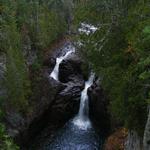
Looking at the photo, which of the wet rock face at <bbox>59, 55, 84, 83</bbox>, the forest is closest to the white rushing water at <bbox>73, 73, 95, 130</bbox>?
the forest

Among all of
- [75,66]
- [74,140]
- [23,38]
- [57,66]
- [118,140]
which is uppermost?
[23,38]

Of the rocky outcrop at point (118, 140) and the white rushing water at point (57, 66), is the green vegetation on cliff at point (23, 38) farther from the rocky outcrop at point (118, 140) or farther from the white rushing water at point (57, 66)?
the rocky outcrop at point (118, 140)

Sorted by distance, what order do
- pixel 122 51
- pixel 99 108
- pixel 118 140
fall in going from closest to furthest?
1. pixel 122 51
2. pixel 118 140
3. pixel 99 108

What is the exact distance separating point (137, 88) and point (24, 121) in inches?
765

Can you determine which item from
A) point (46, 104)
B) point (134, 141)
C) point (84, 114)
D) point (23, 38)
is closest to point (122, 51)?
point (134, 141)

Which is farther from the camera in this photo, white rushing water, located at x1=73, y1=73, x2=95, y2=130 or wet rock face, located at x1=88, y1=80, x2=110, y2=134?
white rushing water, located at x1=73, y1=73, x2=95, y2=130

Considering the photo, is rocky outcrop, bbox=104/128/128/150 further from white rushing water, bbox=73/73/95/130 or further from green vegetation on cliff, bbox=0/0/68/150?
white rushing water, bbox=73/73/95/130

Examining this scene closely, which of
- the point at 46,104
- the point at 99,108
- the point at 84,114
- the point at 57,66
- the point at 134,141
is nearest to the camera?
the point at 134,141

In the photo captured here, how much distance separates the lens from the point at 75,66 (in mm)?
40812

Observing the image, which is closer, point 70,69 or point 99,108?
point 99,108

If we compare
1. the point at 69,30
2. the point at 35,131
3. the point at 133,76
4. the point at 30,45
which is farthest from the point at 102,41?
the point at 69,30

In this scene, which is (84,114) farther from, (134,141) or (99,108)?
(134,141)

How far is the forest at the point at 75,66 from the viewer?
13394 mm

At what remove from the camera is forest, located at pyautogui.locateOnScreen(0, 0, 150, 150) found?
43.9 ft
